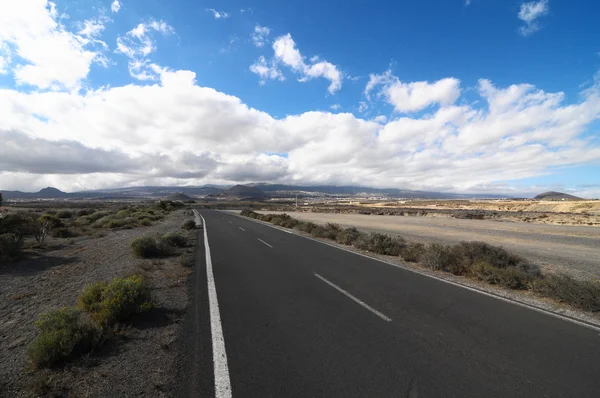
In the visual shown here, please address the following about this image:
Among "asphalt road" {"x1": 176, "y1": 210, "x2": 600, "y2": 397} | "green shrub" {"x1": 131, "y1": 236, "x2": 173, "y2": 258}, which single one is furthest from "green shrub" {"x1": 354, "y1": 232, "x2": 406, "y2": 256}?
"green shrub" {"x1": 131, "y1": 236, "x2": 173, "y2": 258}

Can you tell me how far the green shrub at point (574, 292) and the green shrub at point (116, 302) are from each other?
358 inches

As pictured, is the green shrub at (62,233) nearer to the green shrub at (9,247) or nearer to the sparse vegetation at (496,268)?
the green shrub at (9,247)

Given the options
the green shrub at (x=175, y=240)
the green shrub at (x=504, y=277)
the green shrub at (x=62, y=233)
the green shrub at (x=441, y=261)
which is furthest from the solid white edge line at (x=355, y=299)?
the green shrub at (x=62, y=233)

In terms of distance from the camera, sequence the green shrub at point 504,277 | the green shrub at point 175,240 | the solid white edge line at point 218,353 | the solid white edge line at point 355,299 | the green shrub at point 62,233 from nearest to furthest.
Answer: the solid white edge line at point 218,353, the solid white edge line at point 355,299, the green shrub at point 504,277, the green shrub at point 175,240, the green shrub at point 62,233

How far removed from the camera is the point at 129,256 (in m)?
11.5

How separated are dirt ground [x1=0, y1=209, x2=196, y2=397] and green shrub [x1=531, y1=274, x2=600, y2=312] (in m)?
8.27

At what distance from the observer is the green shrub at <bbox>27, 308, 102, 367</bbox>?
379 centimetres

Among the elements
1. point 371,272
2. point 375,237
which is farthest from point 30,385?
point 375,237

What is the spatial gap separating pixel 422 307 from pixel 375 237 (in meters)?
8.45

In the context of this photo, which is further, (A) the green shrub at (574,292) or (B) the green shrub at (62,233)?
(B) the green shrub at (62,233)

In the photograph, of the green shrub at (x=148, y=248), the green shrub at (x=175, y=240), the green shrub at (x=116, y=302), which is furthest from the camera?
the green shrub at (x=175, y=240)

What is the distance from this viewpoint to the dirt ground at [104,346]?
3.45 metres

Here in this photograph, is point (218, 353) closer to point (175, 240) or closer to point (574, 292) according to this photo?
point (574, 292)

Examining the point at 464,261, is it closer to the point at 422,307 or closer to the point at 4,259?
the point at 422,307
